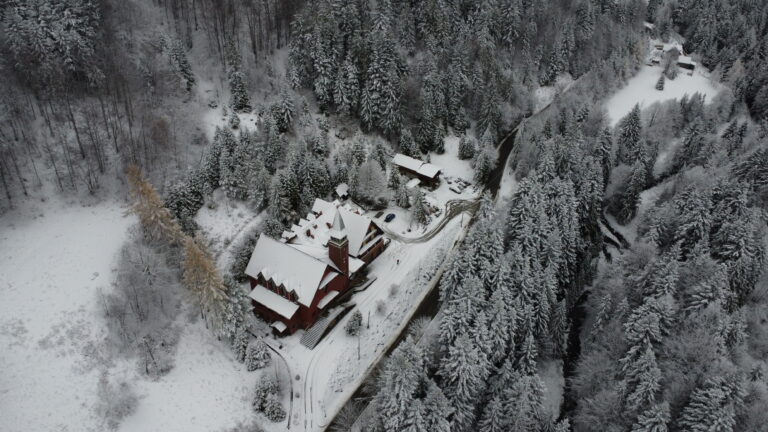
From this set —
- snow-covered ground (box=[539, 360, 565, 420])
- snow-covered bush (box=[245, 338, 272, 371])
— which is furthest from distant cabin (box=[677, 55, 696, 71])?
snow-covered bush (box=[245, 338, 272, 371])

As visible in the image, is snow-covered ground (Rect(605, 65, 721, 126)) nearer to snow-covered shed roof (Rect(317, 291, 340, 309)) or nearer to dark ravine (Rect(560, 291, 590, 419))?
dark ravine (Rect(560, 291, 590, 419))

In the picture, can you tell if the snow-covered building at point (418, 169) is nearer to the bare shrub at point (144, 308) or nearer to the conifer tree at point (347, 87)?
the conifer tree at point (347, 87)

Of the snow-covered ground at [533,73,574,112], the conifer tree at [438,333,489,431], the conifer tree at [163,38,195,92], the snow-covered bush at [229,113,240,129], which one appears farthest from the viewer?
the snow-covered ground at [533,73,574,112]

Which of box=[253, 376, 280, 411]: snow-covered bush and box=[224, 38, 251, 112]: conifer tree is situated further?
box=[224, 38, 251, 112]: conifer tree

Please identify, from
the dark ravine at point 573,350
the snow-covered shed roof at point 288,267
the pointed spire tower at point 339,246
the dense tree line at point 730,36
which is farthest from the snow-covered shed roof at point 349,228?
the dense tree line at point 730,36

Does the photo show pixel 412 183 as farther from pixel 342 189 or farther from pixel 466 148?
pixel 466 148

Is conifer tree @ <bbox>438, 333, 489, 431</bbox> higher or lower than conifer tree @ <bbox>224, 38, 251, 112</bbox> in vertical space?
lower

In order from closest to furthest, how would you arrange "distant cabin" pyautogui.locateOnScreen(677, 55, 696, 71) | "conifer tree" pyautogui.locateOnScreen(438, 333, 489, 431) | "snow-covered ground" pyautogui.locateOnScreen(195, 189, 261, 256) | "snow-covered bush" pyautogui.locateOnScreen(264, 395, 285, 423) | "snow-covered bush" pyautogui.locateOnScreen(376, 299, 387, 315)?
1. "conifer tree" pyautogui.locateOnScreen(438, 333, 489, 431)
2. "snow-covered bush" pyautogui.locateOnScreen(264, 395, 285, 423)
3. "snow-covered bush" pyautogui.locateOnScreen(376, 299, 387, 315)
4. "snow-covered ground" pyautogui.locateOnScreen(195, 189, 261, 256)
5. "distant cabin" pyautogui.locateOnScreen(677, 55, 696, 71)

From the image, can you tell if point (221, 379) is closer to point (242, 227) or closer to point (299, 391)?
point (299, 391)
